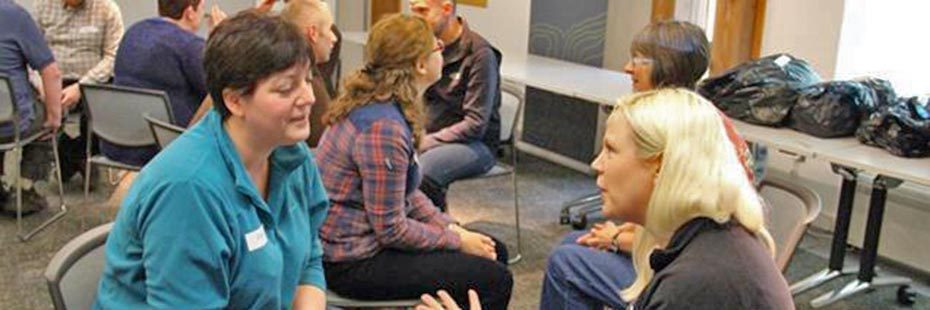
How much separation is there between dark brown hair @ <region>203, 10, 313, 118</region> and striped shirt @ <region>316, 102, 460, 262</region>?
1.95 feet

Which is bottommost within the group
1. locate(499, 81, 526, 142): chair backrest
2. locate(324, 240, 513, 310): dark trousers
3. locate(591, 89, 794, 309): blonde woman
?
locate(324, 240, 513, 310): dark trousers

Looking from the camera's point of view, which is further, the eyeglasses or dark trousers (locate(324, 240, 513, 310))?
the eyeglasses

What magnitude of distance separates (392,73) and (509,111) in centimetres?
154

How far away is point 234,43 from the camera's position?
1.58 m

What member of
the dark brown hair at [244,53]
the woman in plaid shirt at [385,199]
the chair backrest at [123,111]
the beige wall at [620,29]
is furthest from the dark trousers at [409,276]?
the beige wall at [620,29]

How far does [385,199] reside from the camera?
2209mm

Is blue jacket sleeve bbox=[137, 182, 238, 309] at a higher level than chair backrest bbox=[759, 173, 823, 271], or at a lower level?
higher

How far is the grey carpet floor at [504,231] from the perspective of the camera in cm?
343

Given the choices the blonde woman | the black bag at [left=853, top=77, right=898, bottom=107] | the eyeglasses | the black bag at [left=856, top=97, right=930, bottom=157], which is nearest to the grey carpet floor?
the black bag at [left=856, top=97, right=930, bottom=157]

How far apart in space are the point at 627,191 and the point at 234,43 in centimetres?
69

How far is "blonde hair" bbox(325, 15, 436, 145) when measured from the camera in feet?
7.57

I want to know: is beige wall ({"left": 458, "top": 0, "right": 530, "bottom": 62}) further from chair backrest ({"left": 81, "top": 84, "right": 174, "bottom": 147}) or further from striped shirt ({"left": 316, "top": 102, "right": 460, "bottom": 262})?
striped shirt ({"left": 316, "top": 102, "right": 460, "bottom": 262})

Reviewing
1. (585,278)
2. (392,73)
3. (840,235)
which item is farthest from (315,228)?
(840,235)

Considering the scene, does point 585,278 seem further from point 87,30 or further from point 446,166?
point 87,30
